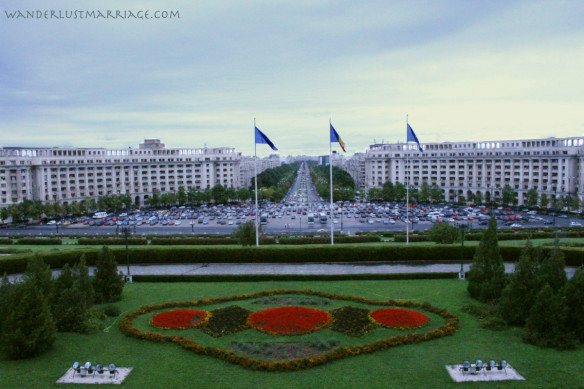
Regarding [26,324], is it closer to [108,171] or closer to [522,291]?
[522,291]

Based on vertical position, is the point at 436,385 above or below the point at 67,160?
below

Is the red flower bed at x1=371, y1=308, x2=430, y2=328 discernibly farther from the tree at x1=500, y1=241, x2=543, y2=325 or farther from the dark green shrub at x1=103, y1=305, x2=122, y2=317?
the dark green shrub at x1=103, y1=305, x2=122, y2=317

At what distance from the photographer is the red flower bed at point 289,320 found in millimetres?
16139

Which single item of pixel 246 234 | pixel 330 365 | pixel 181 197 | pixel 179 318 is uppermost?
pixel 181 197

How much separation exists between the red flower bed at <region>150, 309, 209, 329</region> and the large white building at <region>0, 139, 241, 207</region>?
66173 mm

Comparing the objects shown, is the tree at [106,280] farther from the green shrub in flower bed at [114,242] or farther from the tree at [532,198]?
the tree at [532,198]

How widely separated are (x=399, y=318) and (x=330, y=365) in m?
4.86

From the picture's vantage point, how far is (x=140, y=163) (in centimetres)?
9631

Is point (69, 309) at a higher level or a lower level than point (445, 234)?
lower

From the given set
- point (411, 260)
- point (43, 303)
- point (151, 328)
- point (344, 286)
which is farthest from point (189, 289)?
point (411, 260)

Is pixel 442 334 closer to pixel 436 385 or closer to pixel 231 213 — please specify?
pixel 436 385

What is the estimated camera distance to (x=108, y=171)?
301 feet

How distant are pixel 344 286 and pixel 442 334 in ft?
25.1

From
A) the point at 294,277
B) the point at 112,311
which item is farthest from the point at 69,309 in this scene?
the point at 294,277
